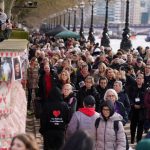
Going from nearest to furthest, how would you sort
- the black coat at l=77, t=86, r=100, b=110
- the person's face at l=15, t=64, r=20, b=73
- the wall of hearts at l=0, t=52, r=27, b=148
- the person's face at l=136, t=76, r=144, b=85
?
1. the wall of hearts at l=0, t=52, r=27, b=148
2. the person's face at l=15, t=64, r=20, b=73
3. the black coat at l=77, t=86, r=100, b=110
4. the person's face at l=136, t=76, r=144, b=85

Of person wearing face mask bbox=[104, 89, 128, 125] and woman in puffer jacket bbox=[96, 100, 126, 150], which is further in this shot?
→ person wearing face mask bbox=[104, 89, 128, 125]

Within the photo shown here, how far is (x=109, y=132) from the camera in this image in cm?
886

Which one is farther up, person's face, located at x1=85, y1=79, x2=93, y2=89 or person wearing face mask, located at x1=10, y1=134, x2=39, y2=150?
person wearing face mask, located at x1=10, y1=134, x2=39, y2=150

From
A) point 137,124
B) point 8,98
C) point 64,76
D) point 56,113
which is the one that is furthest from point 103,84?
point 8,98

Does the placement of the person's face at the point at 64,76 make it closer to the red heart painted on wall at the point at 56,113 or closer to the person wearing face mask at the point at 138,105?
the person wearing face mask at the point at 138,105

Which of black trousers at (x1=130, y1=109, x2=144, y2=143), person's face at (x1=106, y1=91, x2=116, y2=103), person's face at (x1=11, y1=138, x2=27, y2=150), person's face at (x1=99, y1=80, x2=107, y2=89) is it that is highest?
person's face at (x1=11, y1=138, x2=27, y2=150)

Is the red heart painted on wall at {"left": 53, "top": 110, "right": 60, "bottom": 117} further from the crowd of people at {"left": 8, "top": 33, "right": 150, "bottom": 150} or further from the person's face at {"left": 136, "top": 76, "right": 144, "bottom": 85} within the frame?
the person's face at {"left": 136, "top": 76, "right": 144, "bottom": 85}

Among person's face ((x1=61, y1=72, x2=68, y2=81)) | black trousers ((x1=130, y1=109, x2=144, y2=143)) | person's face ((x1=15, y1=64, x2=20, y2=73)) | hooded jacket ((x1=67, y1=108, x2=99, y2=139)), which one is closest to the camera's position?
hooded jacket ((x1=67, y1=108, x2=99, y2=139))

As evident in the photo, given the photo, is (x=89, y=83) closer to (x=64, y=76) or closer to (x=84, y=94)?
(x=84, y=94)

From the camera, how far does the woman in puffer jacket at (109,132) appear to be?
888cm

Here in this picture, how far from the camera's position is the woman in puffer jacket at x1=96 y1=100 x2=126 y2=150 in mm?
8875

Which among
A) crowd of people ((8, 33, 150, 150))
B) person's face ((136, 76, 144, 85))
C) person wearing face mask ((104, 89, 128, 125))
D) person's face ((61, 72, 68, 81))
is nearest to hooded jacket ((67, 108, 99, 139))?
crowd of people ((8, 33, 150, 150))

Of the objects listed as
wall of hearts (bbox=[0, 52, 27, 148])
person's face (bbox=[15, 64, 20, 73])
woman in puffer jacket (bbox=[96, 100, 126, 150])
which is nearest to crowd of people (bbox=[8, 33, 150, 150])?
woman in puffer jacket (bbox=[96, 100, 126, 150])

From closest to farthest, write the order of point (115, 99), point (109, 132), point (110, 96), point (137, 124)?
point (109, 132) < point (110, 96) < point (115, 99) < point (137, 124)
